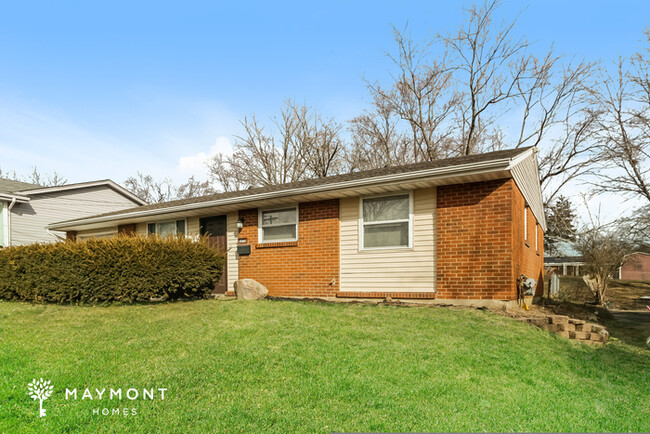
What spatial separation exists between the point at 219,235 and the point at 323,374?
9.17 meters

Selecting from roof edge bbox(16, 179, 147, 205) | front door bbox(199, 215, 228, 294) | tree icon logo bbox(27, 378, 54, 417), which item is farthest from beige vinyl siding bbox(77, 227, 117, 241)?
tree icon logo bbox(27, 378, 54, 417)

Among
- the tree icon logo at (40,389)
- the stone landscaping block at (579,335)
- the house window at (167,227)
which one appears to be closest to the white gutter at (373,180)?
the house window at (167,227)

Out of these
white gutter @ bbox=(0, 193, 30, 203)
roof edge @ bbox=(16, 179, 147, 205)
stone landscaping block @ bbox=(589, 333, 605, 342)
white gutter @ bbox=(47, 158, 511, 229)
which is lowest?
stone landscaping block @ bbox=(589, 333, 605, 342)

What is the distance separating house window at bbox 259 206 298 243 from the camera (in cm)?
1109

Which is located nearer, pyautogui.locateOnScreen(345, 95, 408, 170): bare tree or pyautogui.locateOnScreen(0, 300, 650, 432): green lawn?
pyautogui.locateOnScreen(0, 300, 650, 432): green lawn

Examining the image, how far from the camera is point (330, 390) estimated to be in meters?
3.76

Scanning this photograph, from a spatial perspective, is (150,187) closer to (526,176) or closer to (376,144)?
(376,144)

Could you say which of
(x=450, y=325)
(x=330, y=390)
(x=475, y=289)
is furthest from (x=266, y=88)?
(x=330, y=390)

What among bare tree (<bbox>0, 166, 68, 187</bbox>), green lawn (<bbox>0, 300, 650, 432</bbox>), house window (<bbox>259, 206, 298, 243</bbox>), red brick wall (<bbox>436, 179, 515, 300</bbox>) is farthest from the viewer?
bare tree (<bbox>0, 166, 68, 187</bbox>)

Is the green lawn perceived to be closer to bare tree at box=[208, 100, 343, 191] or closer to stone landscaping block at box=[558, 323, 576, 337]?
stone landscaping block at box=[558, 323, 576, 337]

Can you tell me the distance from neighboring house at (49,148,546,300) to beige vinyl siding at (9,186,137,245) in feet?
34.5

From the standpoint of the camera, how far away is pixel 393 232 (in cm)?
955

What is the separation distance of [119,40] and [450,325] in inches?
398

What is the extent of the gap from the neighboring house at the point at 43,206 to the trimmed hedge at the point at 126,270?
7.51 meters
